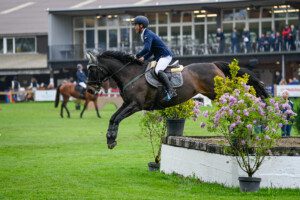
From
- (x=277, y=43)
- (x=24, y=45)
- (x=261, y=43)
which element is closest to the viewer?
(x=277, y=43)

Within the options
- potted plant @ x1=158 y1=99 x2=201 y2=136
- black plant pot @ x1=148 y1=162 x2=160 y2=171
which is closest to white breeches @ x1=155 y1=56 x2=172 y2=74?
potted plant @ x1=158 y1=99 x2=201 y2=136

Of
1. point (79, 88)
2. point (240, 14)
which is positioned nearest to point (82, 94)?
point (79, 88)

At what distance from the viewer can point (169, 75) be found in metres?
16.8

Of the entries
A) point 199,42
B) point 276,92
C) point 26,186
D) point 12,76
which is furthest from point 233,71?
point 12,76

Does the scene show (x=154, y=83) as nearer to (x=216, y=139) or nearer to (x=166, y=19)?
(x=216, y=139)

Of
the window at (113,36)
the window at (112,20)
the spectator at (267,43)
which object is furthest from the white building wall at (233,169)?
the window at (112,20)

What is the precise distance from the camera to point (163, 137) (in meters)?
16.6

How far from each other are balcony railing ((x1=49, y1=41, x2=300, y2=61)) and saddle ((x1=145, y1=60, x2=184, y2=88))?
38.1 m

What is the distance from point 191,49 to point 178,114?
143 ft

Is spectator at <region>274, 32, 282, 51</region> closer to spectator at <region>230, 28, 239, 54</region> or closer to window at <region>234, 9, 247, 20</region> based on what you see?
spectator at <region>230, 28, 239, 54</region>

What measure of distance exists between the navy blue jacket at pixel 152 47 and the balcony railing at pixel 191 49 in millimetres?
37922

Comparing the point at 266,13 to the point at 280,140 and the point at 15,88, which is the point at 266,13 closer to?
the point at 15,88

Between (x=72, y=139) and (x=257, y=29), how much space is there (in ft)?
124

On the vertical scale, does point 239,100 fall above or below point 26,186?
above
